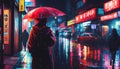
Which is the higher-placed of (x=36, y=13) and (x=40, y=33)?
(x=36, y=13)

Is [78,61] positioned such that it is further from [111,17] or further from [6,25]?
[111,17]

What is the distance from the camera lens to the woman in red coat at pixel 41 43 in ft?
25.5

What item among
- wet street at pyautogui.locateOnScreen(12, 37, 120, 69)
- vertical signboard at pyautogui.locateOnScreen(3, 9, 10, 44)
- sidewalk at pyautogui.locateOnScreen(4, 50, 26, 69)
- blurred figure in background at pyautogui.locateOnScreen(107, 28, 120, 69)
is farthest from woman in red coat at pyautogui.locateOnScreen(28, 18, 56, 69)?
vertical signboard at pyautogui.locateOnScreen(3, 9, 10, 44)

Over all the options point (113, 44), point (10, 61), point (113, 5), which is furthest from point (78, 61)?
point (113, 5)

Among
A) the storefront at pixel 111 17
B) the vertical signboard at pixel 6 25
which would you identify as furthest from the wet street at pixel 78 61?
the storefront at pixel 111 17

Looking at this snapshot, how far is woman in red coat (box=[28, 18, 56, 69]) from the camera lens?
7770 millimetres

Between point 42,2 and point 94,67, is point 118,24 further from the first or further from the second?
point 42,2

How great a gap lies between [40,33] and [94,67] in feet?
27.6

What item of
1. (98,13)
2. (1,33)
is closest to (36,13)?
(1,33)

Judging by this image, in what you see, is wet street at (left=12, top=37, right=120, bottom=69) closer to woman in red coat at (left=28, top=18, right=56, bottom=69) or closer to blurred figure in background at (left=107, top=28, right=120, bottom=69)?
blurred figure in background at (left=107, top=28, right=120, bottom=69)

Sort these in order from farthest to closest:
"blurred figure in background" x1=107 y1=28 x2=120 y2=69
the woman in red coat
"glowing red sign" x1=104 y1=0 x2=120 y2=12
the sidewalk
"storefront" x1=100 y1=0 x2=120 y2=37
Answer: "storefront" x1=100 y1=0 x2=120 y2=37, "glowing red sign" x1=104 y1=0 x2=120 y2=12, the sidewalk, "blurred figure in background" x1=107 y1=28 x2=120 y2=69, the woman in red coat

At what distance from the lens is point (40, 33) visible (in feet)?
25.4

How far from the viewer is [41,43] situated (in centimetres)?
784

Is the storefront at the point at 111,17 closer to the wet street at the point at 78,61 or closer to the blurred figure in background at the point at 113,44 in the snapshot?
the wet street at the point at 78,61
